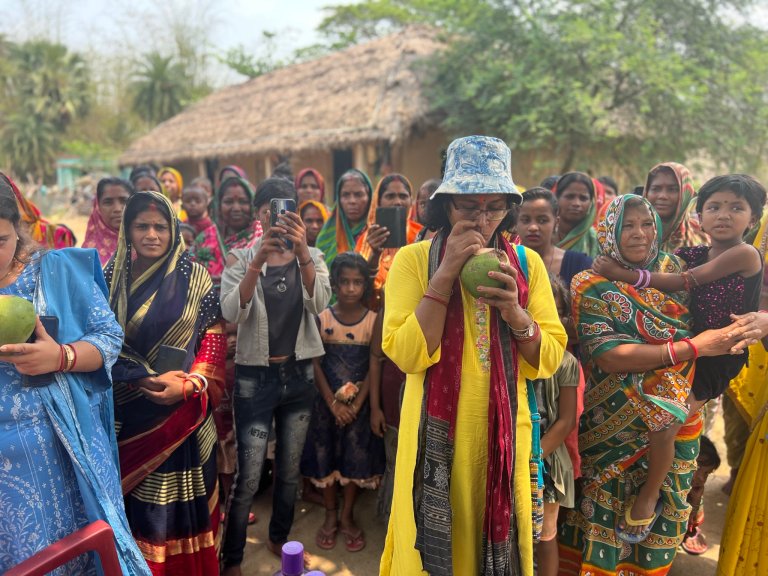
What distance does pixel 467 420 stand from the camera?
1.71 metres

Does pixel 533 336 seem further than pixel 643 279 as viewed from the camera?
No

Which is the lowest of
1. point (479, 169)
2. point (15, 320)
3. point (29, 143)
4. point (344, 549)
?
point (344, 549)

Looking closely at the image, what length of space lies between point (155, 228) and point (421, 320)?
1.41 m

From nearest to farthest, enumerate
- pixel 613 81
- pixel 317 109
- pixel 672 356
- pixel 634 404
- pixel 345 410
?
pixel 672 356, pixel 634 404, pixel 345 410, pixel 613 81, pixel 317 109

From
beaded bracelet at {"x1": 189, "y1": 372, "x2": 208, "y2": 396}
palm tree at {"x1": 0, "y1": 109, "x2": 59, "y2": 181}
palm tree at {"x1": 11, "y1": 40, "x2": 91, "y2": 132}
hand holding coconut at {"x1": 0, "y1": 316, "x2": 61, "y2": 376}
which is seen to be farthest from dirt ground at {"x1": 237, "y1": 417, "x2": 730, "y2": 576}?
palm tree at {"x1": 11, "y1": 40, "x2": 91, "y2": 132}

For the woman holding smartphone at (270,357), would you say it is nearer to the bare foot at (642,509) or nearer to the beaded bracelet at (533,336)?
the beaded bracelet at (533,336)

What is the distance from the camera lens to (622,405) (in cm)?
231

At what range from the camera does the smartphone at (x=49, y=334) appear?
1697 mm

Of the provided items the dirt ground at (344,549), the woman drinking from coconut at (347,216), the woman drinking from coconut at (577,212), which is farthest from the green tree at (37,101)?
the woman drinking from coconut at (577,212)

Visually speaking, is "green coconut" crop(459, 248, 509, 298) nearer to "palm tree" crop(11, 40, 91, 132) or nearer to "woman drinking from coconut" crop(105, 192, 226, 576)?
"woman drinking from coconut" crop(105, 192, 226, 576)

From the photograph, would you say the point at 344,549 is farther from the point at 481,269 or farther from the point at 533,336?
the point at 481,269

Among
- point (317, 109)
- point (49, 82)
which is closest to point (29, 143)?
point (49, 82)

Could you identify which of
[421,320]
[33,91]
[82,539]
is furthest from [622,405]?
[33,91]

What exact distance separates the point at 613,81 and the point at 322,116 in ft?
21.4
